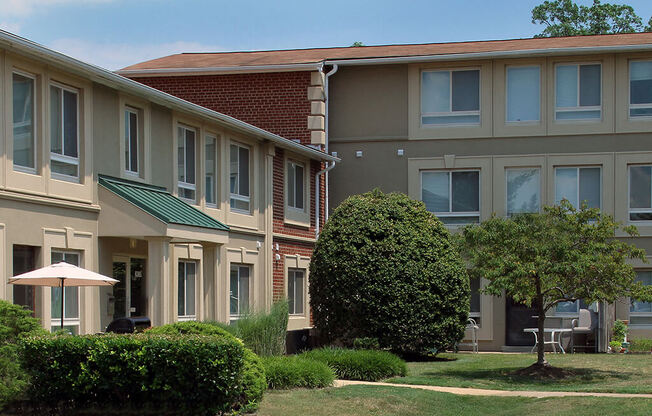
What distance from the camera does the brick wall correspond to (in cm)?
2773

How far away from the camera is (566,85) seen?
27.8 meters

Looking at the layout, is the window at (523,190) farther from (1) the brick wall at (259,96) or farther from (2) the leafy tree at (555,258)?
(2) the leafy tree at (555,258)

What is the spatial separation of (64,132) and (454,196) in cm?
1446

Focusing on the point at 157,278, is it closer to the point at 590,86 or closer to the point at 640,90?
the point at 590,86

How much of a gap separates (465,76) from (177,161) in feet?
36.2

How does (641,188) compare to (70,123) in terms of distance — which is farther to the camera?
(641,188)

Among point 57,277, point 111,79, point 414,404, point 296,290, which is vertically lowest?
point 414,404

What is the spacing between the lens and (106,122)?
58.1ft

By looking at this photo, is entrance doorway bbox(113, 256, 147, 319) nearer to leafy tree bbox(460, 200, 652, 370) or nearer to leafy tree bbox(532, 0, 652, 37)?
leafy tree bbox(460, 200, 652, 370)

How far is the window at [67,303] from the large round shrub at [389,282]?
687cm

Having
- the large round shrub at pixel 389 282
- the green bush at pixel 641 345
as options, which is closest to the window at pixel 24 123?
the large round shrub at pixel 389 282

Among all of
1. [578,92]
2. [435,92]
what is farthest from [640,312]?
[435,92]

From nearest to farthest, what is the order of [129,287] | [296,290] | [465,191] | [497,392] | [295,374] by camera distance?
[295,374] < [497,392] < [129,287] < [296,290] < [465,191]

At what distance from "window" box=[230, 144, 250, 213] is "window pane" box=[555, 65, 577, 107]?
31.4ft
